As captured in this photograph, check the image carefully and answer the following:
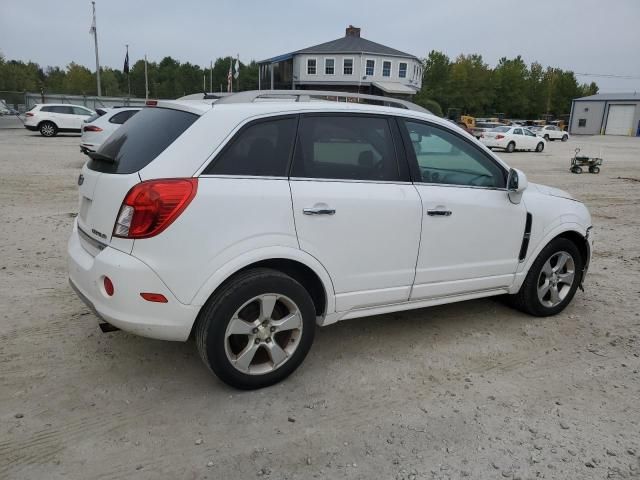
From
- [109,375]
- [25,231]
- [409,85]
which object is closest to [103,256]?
[109,375]

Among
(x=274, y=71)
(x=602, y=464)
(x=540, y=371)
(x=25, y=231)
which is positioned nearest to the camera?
(x=602, y=464)

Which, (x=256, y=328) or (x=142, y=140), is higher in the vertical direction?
(x=142, y=140)

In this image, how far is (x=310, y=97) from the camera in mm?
3896

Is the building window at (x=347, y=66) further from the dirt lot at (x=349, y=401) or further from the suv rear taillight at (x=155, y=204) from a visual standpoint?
the suv rear taillight at (x=155, y=204)

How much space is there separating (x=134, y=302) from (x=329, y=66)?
56827 millimetres

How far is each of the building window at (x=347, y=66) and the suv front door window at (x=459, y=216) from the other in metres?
54.6

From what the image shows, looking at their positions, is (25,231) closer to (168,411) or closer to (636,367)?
(168,411)

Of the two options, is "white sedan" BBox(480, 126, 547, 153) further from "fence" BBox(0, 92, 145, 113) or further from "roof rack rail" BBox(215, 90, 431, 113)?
"roof rack rail" BBox(215, 90, 431, 113)

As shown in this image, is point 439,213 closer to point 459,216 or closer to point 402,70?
point 459,216

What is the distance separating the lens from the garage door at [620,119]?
209 feet

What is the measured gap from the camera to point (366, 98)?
13.6 ft

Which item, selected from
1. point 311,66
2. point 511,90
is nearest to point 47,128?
point 311,66

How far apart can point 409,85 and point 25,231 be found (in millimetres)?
57069

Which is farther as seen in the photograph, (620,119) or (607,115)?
(607,115)
